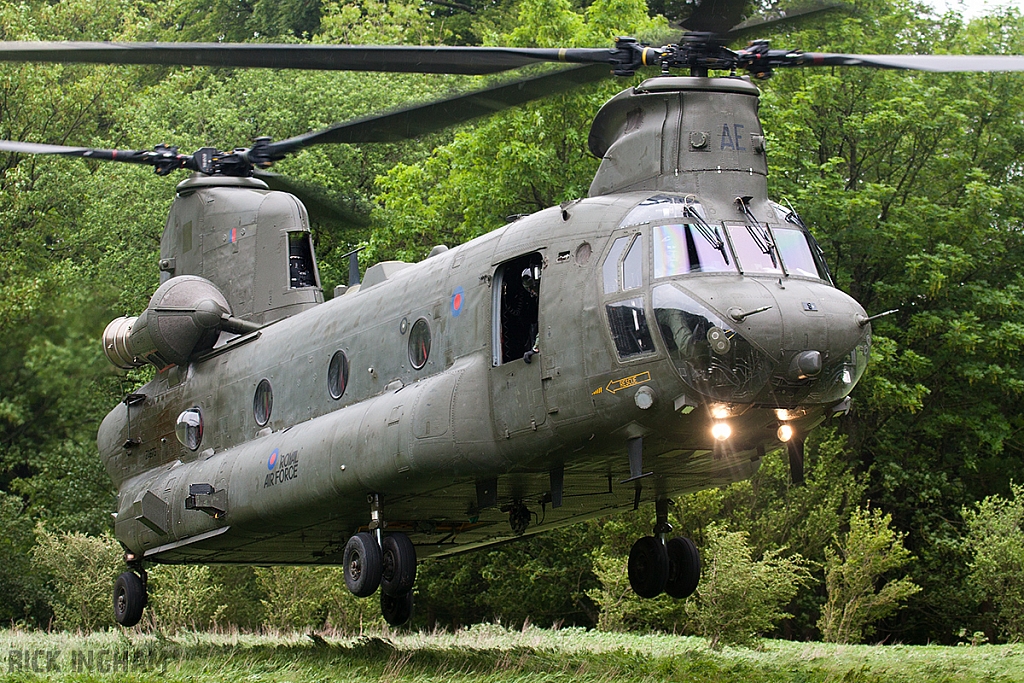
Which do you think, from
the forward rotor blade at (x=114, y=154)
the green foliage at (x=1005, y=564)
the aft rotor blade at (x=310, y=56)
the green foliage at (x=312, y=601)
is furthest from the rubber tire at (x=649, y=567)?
the green foliage at (x=312, y=601)

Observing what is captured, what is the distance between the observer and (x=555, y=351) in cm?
1170

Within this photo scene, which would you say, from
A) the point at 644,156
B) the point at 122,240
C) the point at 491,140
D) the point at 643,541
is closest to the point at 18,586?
the point at 122,240

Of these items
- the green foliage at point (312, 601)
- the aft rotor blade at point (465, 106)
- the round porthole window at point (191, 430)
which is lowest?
the green foliage at point (312, 601)

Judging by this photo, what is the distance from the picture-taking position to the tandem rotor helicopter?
1109cm

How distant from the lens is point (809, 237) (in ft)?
40.0

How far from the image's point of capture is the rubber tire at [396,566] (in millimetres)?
13453

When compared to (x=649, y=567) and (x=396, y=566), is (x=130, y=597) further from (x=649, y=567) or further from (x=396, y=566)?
(x=649, y=567)

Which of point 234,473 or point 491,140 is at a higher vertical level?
point 491,140

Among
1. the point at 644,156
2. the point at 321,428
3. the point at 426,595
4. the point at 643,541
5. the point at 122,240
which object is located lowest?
the point at 426,595

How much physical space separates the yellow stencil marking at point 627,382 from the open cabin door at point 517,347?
2.65 feet

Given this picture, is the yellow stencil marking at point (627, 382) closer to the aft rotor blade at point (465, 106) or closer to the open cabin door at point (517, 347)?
the open cabin door at point (517, 347)

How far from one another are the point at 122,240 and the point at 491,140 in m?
10.9

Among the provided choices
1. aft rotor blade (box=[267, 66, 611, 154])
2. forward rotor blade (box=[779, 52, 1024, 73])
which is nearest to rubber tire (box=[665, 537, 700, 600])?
aft rotor blade (box=[267, 66, 611, 154])

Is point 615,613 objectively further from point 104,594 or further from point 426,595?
point 104,594
